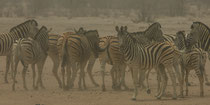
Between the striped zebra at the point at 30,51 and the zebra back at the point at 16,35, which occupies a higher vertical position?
the zebra back at the point at 16,35

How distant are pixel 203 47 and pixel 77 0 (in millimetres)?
37739

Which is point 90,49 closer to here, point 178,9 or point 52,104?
point 52,104

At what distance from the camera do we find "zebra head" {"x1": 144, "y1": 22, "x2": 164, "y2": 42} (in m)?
12.8

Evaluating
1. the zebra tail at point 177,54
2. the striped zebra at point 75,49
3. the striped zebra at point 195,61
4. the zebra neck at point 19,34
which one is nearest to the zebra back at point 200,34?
the striped zebra at point 195,61

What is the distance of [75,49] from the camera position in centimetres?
1235

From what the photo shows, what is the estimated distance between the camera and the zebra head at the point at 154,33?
12.8 metres

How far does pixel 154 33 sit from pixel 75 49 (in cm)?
243

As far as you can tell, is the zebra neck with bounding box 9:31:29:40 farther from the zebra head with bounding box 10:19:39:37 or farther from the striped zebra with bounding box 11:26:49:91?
the striped zebra with bounding box 11:26:49:91

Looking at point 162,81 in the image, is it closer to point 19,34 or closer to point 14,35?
point 19,34

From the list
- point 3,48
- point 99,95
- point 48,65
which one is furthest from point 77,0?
point 99,95

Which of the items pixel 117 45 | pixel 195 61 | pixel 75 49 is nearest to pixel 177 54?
pixel 195 61

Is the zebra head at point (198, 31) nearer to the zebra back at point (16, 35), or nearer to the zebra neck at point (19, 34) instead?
the zebra back at point (16, 35)

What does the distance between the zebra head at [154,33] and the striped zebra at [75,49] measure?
4.99 ft

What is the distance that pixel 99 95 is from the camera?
11539 millimetres
